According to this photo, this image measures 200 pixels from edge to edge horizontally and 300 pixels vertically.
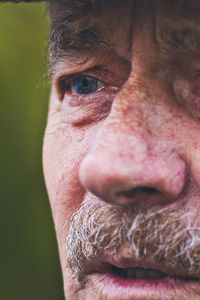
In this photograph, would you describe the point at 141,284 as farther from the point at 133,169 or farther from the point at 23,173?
the point at 23,173

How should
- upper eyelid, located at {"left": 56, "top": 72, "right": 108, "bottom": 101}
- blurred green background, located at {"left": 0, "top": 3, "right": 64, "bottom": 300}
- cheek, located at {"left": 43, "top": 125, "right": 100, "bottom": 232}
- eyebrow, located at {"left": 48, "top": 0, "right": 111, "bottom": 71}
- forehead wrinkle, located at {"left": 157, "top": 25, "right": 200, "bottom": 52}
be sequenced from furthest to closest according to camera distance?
blurred green background, located at {"left": 0, "top": 3, "right": 64, "bottom": 300}
upper eyelid, located at {"left": 56, "top": 72, "right": 108, "bottom": 101}
cheek, located at {"left": 43, "top": 125, "right": 100, "bottom": 232}
eyebrow, located at {"left": 48, "top": 0, "right": 111, "bottom": 71}
forehead wrinkle, located at {"left": 157, "top": 25, "right": 200, "bottom": 52}

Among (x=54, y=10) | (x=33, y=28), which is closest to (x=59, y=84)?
(x=54, y=10)

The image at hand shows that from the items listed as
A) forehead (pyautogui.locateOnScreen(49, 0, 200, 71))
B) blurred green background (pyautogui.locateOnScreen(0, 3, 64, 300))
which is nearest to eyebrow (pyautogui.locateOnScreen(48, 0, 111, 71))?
forehead (pyautogui.locateOnScreen(49, 0, 200, 71))

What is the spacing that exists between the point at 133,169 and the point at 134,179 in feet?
0.11

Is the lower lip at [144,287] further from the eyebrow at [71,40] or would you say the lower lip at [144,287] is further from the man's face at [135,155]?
the eyebrow at [71,40]

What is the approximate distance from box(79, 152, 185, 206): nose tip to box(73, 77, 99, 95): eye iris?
0.57 metres

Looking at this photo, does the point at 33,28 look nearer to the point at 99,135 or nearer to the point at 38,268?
the point at 38,268

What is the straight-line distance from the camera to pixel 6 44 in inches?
191

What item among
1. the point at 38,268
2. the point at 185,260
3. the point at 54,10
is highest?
the point at 54,10

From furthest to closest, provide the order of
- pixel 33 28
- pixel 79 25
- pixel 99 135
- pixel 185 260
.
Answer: pixel 33 28 < pixel 79 25 < pixel 99 135 < pixel 185 260

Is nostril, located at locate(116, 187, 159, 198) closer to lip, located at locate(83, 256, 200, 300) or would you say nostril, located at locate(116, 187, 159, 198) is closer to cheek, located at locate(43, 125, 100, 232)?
lip, located at locate(83, 256, 200, 300)

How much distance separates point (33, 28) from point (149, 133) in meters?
3.42

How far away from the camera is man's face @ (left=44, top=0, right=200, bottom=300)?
1.57m

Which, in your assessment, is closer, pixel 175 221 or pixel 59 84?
pixel 175 221
